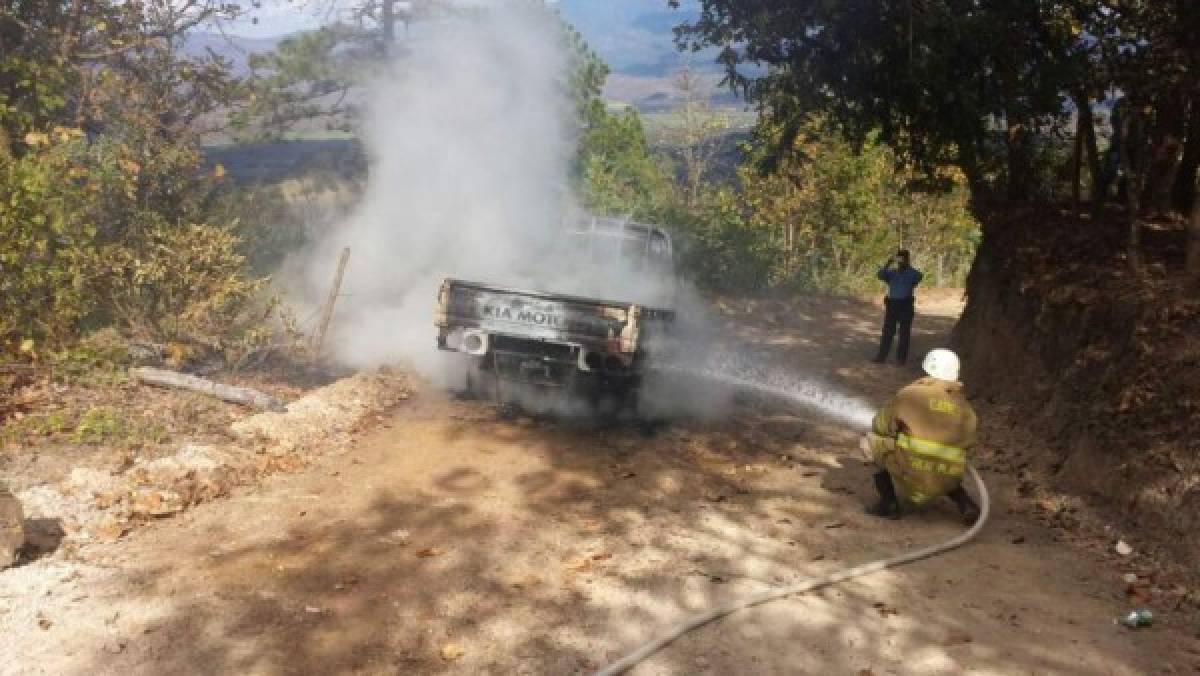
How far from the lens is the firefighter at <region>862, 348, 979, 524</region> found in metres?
7.50

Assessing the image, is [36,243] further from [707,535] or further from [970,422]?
[970,422]

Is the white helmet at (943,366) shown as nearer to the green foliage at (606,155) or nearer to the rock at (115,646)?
the rock at (115,646)

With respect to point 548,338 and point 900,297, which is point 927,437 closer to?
point 548,338

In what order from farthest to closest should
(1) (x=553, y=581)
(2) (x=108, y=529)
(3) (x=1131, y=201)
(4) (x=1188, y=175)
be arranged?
1. (4) (x=1188, y=175)
2. (3) (x=1131, y=201)
3. (2) (x=108, y=529)
4. (1) (x=553, y=581)

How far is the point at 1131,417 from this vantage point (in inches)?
315

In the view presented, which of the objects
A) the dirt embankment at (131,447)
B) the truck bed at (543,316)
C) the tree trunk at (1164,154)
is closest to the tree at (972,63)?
the tree trunk at (1164,154)

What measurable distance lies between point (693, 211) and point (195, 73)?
13796mm

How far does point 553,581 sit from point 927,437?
10.7 ft

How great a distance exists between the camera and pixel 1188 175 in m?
13.6

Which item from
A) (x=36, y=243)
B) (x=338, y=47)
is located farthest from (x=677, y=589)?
(x=338, y=47)

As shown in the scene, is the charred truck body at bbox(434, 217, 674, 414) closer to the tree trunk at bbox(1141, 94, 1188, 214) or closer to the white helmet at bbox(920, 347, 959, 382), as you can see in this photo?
the white helmet at bbox(920, 347, 959, 382)

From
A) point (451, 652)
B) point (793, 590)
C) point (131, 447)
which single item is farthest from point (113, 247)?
point (793, 590)

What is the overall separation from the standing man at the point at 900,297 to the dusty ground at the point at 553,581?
6.15 m

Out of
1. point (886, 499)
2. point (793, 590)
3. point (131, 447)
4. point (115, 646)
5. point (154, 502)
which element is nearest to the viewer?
point (115, 646)
